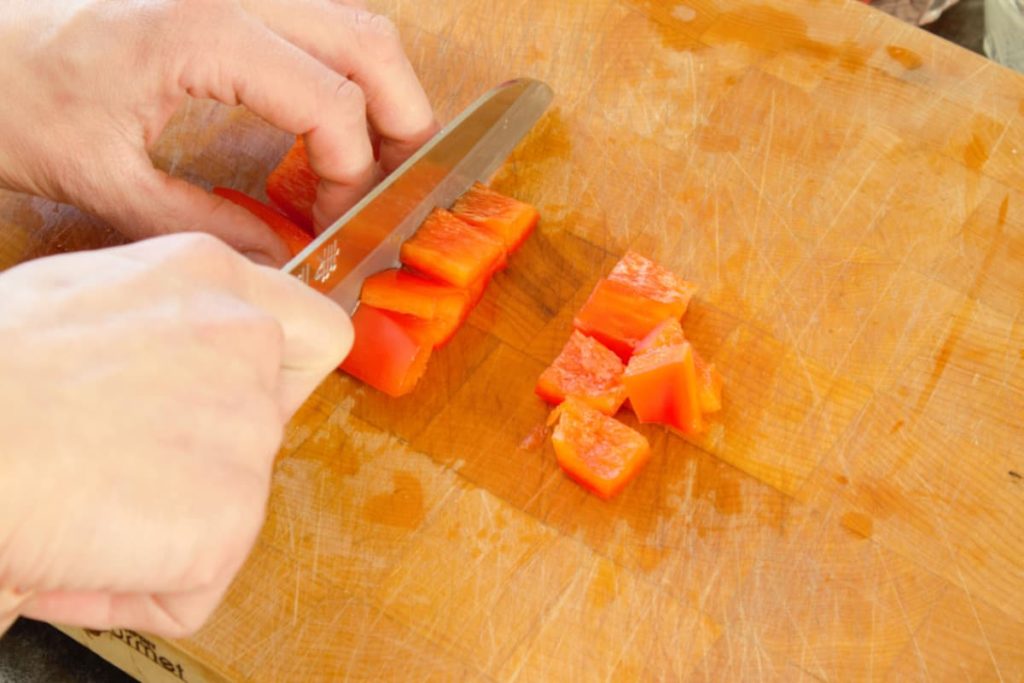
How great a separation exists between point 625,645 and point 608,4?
1.69 m

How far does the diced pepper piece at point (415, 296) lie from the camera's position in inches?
92.7

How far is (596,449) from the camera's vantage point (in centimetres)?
220

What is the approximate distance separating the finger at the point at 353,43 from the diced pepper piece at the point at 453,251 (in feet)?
0.84

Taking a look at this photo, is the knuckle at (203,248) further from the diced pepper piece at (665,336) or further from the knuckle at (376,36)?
the diced pepper piece at (665,336)

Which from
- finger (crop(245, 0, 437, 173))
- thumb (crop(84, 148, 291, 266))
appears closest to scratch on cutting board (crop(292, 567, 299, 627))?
thumb (crop(84, 148, 291, 266))

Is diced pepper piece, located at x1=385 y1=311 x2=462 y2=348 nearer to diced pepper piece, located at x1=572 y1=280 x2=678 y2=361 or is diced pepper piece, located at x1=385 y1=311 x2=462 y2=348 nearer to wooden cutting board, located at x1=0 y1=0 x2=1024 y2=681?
wooden cutting board, located at x1=0 y1=0 x2=1024 y2=681

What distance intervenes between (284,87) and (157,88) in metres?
0.25

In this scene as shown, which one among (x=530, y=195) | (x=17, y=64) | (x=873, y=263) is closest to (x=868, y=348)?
(x=873, y=263)

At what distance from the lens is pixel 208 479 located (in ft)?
4.99

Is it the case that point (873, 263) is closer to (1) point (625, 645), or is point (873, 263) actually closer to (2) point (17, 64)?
(1) point (625, 645)

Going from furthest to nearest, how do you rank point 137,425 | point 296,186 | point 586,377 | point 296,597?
point 296,186
point 586,377
point 296,597
point 137,425

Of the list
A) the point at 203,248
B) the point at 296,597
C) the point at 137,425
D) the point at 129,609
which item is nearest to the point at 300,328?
the point at 203,248

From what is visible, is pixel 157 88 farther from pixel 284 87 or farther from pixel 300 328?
pixel 300 328

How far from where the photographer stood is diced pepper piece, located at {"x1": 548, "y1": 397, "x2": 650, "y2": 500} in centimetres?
217
